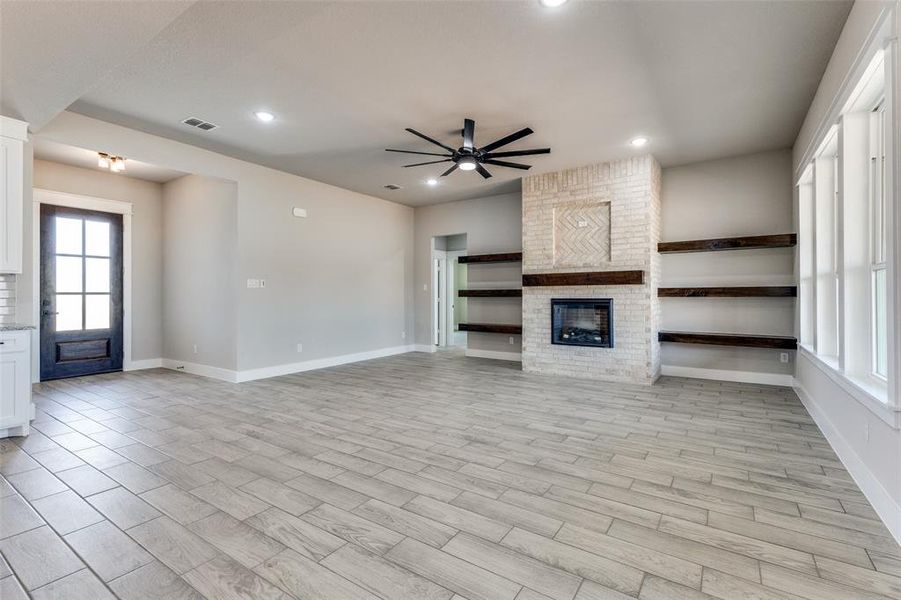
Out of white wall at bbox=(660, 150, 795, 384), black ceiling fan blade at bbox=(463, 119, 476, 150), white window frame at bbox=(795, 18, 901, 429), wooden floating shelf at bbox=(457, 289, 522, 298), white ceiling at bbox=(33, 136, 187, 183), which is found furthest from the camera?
wooden floating shelf at bbox=(457, 289, 522, 298)

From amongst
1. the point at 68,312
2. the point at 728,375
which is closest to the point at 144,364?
the point at 68,312

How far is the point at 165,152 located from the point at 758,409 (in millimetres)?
7053

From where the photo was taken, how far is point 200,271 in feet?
20.3

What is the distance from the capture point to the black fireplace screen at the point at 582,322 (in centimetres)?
570

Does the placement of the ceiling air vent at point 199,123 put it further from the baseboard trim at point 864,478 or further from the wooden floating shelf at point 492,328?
the baseboard trim at point 864,478

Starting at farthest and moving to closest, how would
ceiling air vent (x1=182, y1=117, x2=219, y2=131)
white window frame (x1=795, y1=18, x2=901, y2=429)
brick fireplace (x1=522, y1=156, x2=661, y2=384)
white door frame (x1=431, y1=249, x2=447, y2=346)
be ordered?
white door frame (x1=431, y1=249, x2=447, y2=346)
brick fireplace (x1=522, y1=156, x2=661, y2=384)
ceiling air vent (x1=182, y1=117, x2=219, y2=131)
white window frame (x1=795, y1=18, x2=901, y2=429)

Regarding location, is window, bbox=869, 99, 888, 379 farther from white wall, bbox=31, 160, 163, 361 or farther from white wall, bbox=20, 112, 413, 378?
white wall, bbox=31, 160, 163, 361

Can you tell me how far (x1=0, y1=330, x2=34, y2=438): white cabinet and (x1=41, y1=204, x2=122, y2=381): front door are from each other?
3.03 m

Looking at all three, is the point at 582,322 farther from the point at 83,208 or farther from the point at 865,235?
the point at 83,208

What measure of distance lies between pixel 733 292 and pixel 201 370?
24.5 ft

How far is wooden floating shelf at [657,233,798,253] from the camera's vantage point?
198 inches

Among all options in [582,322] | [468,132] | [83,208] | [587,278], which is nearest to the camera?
[468,132]

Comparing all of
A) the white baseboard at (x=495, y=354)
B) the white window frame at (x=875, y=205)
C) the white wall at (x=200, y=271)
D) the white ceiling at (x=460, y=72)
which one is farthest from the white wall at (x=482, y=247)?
the white window frame at (x=875, y=205)

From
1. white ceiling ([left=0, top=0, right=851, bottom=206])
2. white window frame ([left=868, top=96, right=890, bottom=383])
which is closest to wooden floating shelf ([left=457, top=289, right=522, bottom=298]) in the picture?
white ceiling ([left=0, top=0, right=851, bottom=206])
